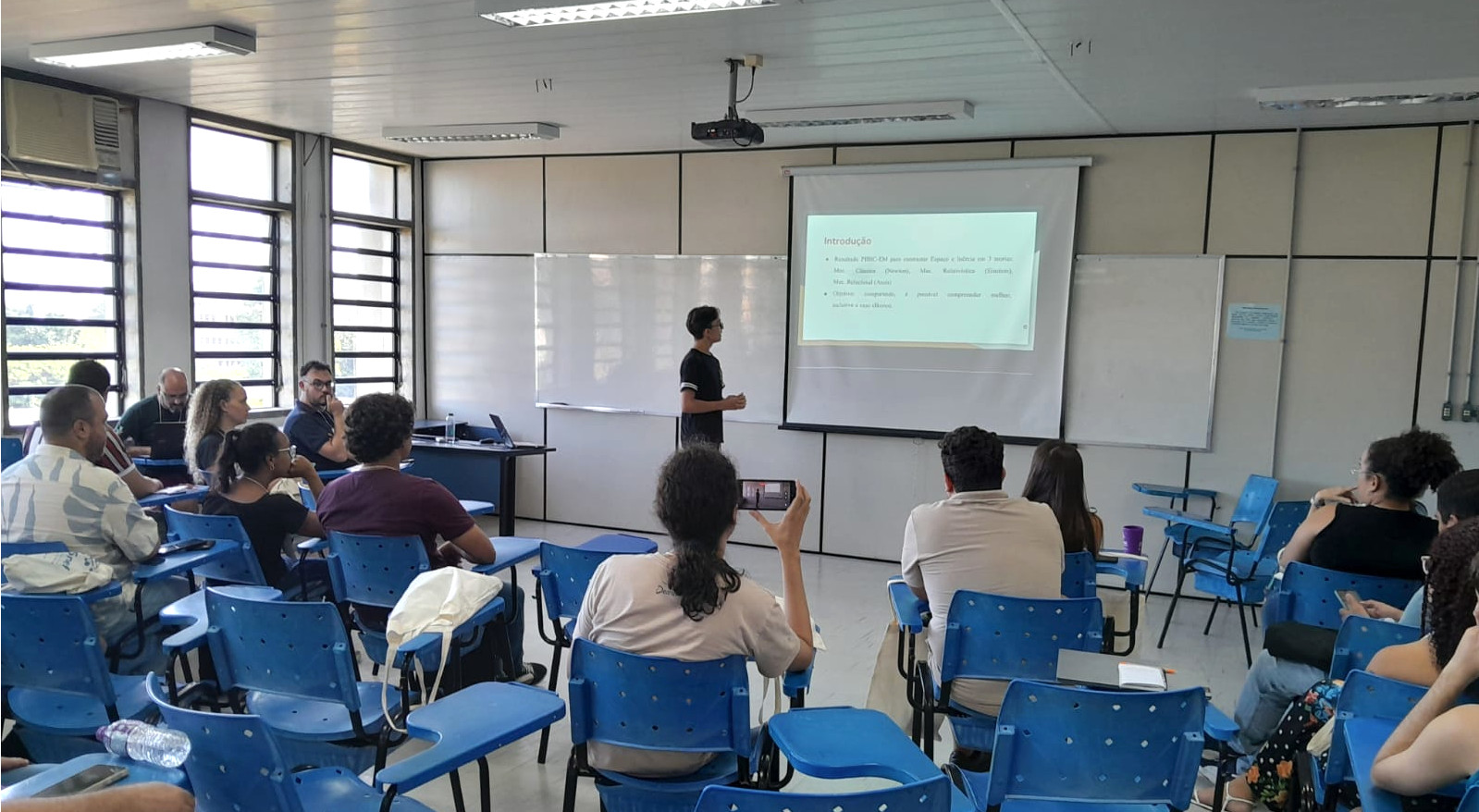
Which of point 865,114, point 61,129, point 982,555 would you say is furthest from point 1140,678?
point 61,129

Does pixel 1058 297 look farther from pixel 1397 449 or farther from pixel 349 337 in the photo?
pixel 349 337

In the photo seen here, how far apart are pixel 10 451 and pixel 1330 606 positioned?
614 cm

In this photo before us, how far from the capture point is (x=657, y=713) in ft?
6.99

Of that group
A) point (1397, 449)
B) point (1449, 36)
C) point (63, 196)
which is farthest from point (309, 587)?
point (1449, 36)

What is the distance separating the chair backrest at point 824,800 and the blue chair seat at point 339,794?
34.0 inches

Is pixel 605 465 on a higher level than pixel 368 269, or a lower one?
lower

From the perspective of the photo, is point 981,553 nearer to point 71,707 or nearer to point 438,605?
point 438,605

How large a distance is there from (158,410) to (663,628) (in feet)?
15.3

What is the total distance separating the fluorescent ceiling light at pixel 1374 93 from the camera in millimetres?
4445

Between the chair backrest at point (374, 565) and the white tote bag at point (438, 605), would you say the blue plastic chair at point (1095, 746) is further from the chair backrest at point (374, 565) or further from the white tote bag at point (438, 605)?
the chair backrest at point (374, 565)

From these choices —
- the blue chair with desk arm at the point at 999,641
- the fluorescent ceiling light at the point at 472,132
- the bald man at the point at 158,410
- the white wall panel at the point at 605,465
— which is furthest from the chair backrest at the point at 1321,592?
the bald man at the point at 158,410

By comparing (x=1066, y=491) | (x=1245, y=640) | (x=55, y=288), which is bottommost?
(x=1245, y=640)

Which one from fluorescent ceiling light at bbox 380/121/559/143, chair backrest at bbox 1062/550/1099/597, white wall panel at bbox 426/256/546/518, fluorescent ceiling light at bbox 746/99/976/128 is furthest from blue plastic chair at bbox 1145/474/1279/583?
white wall panel at bbox 426/256/546/518

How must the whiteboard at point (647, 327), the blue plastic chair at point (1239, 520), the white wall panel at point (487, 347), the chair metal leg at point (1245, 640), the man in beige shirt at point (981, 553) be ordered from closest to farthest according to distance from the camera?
the man in beige shirt at point (981, 553) < the chair metal leg at point (1245, 640) < the blue plastic chair at point (1239, 520) < the whiteboard at point (647, 327) < the white wall panel at point (487, 347)
